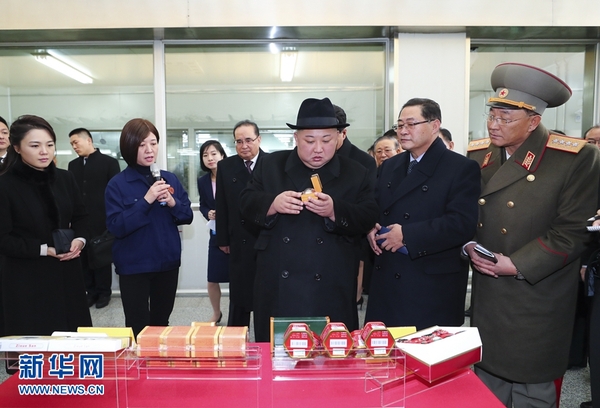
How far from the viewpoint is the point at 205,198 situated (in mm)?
3852

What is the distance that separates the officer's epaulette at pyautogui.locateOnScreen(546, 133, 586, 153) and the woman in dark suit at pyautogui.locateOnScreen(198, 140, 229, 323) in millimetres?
2491

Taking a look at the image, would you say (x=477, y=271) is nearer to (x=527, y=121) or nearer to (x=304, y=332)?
(x=527, y=121)

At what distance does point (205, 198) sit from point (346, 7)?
229cm

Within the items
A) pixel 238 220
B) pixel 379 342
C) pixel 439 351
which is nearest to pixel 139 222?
pixel 238 220

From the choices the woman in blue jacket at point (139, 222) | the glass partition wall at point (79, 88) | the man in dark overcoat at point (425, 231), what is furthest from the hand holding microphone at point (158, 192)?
the glass partition wall at point (79, 88)

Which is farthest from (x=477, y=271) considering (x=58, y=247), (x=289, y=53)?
(x=289, y=53)

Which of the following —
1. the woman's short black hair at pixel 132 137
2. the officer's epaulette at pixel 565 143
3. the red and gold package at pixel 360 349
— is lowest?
the red and gold package at pixel 360 349

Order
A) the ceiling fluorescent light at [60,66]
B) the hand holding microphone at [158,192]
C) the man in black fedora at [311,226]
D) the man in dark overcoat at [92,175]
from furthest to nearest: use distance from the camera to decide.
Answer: the ceiling fluorescent light at [60,66], the man in dark overcoat at [92,175], the hand holding microphone at [158,192], the man in black fedora at [311,226]

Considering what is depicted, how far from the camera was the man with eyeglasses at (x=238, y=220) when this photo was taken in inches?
121

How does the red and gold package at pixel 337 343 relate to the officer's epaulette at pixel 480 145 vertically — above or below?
below

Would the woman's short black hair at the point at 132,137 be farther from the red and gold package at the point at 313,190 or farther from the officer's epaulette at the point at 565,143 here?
the officer's epaulette at the point at 565,143

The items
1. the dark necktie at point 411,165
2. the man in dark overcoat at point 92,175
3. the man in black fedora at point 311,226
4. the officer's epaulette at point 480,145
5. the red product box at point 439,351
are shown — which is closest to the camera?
the red product box at point 439,351

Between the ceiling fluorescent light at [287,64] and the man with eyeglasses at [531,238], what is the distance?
3367mm

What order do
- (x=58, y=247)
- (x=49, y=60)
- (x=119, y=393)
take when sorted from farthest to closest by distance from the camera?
1. (x=49, y=60)
2. (x=58, y=247)
3. (x=119, y=393)
